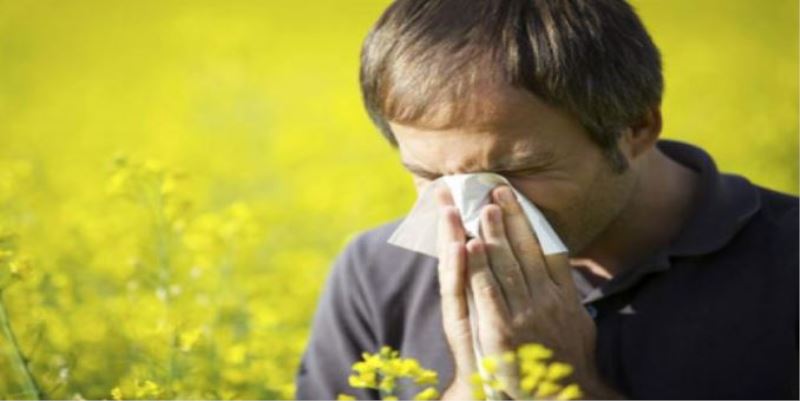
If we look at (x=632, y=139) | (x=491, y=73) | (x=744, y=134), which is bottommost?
(x=744, y=134)

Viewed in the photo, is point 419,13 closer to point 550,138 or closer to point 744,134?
point 550,138

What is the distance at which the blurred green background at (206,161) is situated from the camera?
3412 millimetres

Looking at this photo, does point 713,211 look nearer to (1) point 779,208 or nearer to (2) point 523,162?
(1) point 779,208

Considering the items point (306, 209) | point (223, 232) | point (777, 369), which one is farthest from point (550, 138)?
point (306, 209)

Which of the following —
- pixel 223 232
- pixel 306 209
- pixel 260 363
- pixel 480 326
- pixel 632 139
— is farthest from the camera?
pixel 306 209

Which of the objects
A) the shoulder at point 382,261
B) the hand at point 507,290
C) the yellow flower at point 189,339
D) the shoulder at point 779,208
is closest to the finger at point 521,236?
the hand at point 507,290

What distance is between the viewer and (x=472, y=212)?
98.2 inches

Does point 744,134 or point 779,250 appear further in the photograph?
point 744,134

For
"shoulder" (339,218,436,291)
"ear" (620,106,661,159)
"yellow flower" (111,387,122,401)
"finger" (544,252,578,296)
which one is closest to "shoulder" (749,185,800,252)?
"ear" (620,106,661,159)

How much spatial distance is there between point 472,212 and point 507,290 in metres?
0.14

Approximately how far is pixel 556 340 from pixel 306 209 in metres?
3.14

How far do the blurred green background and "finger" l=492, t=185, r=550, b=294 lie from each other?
0.58 meters

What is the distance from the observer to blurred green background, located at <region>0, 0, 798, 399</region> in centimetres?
341

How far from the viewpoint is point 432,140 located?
8.31 feet
